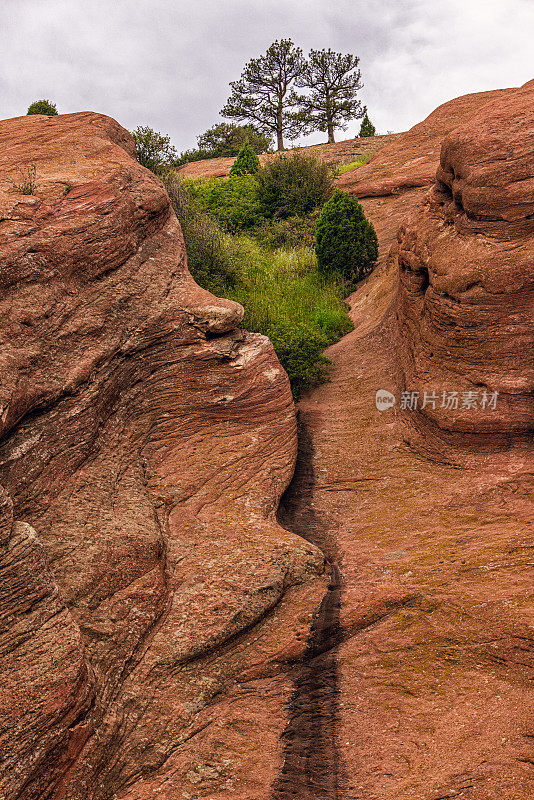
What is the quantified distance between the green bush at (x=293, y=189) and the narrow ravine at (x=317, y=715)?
1767 centimetres

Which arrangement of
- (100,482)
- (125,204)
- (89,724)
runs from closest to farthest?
(89,724)
(100,482)
(125,204)

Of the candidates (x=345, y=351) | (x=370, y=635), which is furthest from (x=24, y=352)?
(x=345, y=351)

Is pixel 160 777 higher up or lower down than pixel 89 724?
lower down

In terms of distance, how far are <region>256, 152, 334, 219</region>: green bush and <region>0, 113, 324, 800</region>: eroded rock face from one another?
Result: 545 inches

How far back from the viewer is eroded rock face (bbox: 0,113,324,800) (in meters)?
5.32

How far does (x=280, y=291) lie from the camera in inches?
634

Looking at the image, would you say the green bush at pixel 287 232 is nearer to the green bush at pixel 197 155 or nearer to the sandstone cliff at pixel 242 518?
the sandstone cliff at pixel 242 518

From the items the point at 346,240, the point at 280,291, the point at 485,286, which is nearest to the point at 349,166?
the point at 346,240

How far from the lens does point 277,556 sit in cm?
738

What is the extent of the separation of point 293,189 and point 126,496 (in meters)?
18.9

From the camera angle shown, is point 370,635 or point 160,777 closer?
point 160,777

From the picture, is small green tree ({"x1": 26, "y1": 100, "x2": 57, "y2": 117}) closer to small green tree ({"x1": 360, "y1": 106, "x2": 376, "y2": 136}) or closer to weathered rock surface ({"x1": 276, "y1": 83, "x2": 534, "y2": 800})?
weathered rock surface ({"x1": 276, "y1": 83, "x2": 534, "y2": 800})

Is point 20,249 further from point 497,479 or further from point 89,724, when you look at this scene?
point 497,479

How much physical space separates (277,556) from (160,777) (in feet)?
8.84
